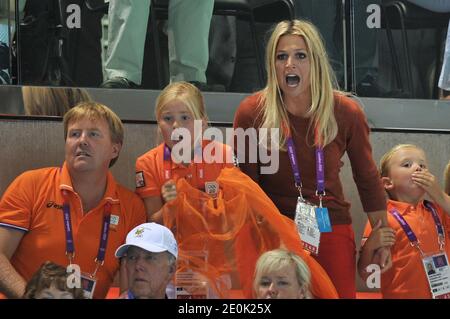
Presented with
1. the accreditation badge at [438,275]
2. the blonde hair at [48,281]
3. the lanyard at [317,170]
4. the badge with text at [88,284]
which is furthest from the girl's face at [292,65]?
the blonde hair at [48,281]

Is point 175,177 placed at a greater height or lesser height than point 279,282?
greater

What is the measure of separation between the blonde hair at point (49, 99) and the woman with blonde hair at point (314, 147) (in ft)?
4.06

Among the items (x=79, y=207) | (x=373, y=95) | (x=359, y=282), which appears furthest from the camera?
(x=373, y=95)

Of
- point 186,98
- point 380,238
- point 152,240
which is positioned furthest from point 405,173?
point 152,240

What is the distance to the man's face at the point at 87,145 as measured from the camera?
4770mm

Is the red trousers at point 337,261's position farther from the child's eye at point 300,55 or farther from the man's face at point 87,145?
the man's face at point 87,145

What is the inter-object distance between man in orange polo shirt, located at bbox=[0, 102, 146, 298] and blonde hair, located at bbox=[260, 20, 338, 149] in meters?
0.72

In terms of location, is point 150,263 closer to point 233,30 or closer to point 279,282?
A: point 279,282

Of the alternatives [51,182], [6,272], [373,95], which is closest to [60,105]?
[51,182]

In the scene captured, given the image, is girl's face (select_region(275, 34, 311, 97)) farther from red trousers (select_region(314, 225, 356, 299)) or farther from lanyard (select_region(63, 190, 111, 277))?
lanyard (select_region(63, 190, 111, 277))

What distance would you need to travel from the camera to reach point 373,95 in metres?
6.17

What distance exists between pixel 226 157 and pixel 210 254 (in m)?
0.52

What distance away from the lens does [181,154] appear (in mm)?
Result: 4875

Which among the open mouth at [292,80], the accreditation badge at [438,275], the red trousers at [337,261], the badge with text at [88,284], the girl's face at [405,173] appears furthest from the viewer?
the girl's face at [405,173]
